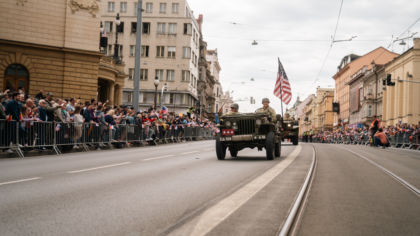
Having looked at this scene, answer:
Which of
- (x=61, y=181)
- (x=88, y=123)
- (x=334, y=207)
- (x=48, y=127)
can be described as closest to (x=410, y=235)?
(x=334, y=207)

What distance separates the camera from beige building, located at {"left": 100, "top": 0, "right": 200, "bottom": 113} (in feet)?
241

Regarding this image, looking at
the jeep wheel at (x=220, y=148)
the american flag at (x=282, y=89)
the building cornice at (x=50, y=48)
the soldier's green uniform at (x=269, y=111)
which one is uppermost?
the building cornice at (x=50, y=48)

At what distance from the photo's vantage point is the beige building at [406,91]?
52.5 metres

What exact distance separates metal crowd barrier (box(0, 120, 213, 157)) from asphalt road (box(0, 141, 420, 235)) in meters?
5.33

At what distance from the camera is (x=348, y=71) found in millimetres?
99562

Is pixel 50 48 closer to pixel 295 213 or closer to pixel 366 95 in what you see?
pixel 295 213

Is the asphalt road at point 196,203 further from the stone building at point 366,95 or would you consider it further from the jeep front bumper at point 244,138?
the stone building at point 366,95

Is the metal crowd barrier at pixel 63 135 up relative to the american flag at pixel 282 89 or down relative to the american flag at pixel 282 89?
down

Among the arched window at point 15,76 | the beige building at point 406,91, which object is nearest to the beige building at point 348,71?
the beige building at point 406,91

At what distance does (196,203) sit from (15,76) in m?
31.4

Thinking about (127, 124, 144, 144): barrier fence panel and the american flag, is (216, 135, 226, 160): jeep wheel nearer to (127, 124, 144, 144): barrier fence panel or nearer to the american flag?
(127, 124, 144, 144): barrier fence panel

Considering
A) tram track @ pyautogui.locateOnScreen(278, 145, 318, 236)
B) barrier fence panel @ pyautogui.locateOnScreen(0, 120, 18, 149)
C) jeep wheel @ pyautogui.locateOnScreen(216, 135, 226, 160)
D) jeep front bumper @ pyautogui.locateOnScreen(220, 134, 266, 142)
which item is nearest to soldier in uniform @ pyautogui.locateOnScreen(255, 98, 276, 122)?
jeep front bumper @ pyautogui.locateOnScreen(220, 134, 266, 142)

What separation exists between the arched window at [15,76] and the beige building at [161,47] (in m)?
39.0

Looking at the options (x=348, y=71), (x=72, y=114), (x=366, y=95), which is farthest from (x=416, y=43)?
(x=348, y=71)
